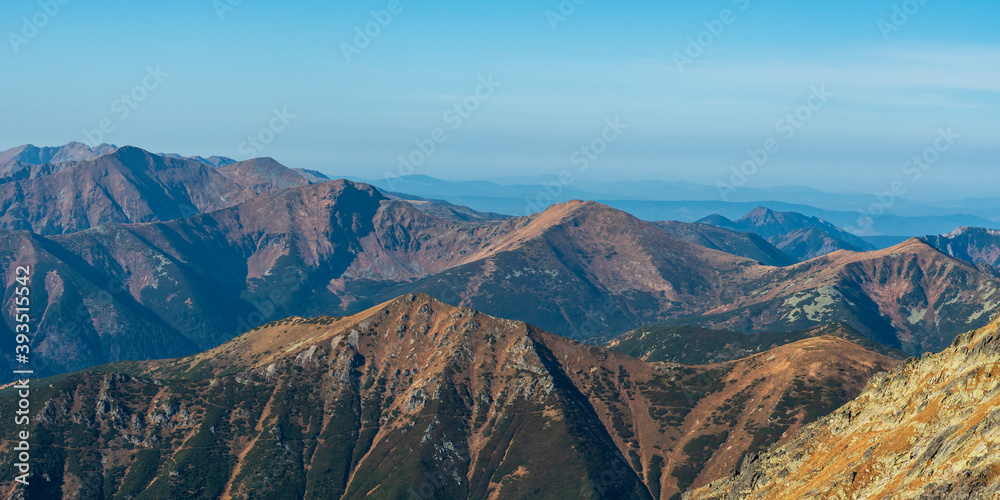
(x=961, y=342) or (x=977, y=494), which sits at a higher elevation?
(x=961, y=342)

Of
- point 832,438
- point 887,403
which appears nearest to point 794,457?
point 832,438

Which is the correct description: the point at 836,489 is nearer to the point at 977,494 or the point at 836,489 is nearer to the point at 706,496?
the point at 977,494

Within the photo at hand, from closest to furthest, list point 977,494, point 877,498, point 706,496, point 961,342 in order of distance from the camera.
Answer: point 977,494
point 877,498
point 961,342
point 706,496

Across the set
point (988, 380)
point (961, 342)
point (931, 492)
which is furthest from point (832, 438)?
point (931, 492)

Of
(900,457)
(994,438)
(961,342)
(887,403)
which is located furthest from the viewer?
(887,403)

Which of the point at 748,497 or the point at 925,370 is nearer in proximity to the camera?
the point at 925,370

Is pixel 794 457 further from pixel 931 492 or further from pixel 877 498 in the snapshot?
pixel 931 492
